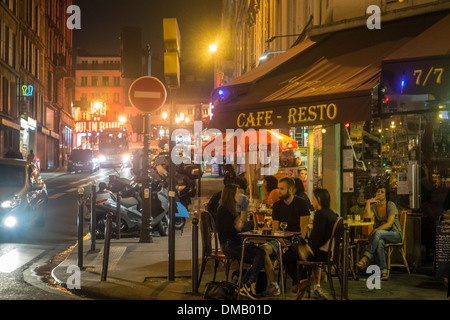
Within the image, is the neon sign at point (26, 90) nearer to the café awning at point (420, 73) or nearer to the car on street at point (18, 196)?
the car on street at point (18, 196)

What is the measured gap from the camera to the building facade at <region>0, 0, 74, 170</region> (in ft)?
125

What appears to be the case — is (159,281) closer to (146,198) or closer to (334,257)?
(334,257)

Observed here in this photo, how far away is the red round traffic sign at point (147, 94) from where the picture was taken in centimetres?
1005

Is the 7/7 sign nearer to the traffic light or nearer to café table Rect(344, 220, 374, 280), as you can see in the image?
café table Rect(344, 220, 374, 280)

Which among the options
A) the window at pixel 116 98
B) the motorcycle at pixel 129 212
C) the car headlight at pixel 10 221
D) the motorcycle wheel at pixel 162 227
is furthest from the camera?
the window at pixel 116 98

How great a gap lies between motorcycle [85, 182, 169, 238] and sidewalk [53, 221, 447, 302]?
2130 millimetres

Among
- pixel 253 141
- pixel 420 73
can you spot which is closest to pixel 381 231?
pixel 420 73

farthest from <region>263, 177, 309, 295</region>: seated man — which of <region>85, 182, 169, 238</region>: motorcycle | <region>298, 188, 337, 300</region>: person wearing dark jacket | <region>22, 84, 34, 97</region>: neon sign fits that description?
<region>22, 84, 34, 97</region>: neon sign

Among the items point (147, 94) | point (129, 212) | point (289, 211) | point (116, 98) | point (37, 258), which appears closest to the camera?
point (289, 211)

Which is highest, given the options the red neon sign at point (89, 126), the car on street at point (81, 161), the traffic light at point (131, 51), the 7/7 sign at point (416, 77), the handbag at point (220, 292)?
the red neon sign at point (89, 126)

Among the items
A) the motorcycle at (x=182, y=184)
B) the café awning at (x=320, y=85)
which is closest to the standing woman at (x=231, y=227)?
the café awning at (x=320, y=85)

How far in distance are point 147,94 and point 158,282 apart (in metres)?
3.74

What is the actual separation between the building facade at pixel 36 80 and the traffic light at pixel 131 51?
27.9 meters

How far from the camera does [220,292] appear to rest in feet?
22.3
